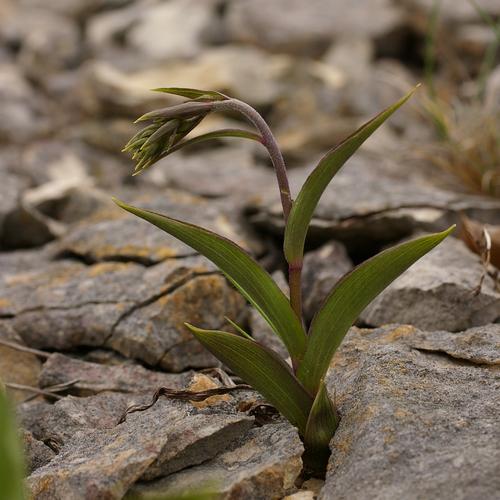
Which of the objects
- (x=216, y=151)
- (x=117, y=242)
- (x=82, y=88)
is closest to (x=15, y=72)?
(x=82, y=88)

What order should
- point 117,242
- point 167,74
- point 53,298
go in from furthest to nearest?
point 167,74 → point 117,242 → point 53,298

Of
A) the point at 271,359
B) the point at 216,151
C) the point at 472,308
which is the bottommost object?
the point at 216,151

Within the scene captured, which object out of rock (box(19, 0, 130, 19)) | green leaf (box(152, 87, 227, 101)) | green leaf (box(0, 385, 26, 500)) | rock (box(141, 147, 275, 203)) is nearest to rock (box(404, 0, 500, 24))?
rock (box(141, 147, 275, 203))

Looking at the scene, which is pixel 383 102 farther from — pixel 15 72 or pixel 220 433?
pixel 220 433

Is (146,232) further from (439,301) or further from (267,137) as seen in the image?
(267,137)

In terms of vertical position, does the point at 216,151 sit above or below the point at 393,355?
below

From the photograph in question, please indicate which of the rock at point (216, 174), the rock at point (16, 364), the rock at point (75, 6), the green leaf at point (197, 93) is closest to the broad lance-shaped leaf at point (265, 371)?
the green leaf at point (197, 93)

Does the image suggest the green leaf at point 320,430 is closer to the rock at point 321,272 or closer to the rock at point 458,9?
the rock at point 321,272
